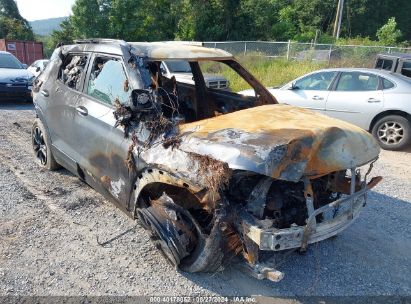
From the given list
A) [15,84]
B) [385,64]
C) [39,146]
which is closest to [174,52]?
[39,146]

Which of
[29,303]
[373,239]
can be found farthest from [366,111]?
[29,303]

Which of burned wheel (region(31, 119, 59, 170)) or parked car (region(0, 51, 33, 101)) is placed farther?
parked car (region(0, 51, 33, 101))

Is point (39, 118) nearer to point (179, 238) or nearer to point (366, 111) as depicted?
point (179, 238)

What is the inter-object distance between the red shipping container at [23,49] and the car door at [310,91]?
21833 mm

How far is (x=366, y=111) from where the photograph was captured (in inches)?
313

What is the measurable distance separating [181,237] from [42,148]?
359 cm

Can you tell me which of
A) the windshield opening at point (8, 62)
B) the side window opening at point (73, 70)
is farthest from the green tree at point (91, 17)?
the side window opening at point (73, 70)

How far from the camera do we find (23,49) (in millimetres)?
25578

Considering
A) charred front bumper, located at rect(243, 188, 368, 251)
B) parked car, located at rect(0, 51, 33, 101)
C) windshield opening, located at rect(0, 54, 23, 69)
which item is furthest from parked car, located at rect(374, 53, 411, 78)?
windshield opening, located at rect(0, 54, 23, 69)

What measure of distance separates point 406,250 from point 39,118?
4.94 metres

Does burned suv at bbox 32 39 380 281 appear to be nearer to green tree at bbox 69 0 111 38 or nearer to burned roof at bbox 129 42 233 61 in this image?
burned roof at bbox 129 42 233 61

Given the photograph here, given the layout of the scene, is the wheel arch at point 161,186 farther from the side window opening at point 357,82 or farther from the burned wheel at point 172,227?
the side window opening at point 357,82

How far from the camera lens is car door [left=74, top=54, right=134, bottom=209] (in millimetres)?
3584

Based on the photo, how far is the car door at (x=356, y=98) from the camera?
7922 mm
